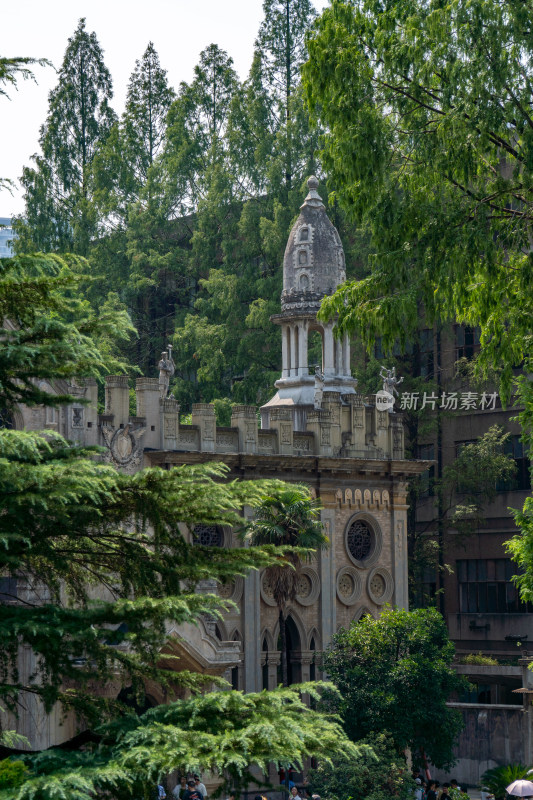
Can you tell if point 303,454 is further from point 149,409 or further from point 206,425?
point 149,409

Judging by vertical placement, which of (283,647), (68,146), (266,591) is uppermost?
(68,146)

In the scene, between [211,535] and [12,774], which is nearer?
[12,774]

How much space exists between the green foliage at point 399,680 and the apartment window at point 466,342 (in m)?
19.3

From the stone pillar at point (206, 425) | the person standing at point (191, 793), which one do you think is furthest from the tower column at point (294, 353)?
the person standing at point (191, 793)

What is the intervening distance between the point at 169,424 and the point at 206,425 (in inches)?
55.1

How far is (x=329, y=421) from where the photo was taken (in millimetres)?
43062

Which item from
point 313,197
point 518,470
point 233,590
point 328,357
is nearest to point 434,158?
point 233,590

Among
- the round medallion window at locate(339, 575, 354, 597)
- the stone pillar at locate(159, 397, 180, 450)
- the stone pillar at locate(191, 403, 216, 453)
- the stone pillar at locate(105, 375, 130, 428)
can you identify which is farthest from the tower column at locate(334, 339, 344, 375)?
the stone pillar at locate(105, 375, 130, 428)

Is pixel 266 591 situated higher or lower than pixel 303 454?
lower

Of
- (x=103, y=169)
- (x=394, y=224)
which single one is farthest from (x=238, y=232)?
(x=394, y=224)

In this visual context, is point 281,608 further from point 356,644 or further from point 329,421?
point 329,421

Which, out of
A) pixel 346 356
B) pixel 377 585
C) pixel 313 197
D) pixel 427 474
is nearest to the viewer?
pixel 377 585

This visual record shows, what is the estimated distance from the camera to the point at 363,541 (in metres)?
44.1

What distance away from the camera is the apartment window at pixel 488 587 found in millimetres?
54844
